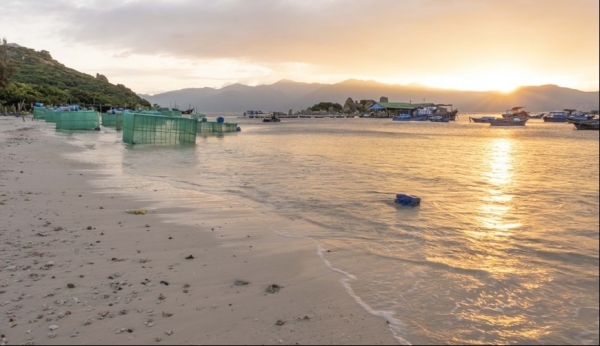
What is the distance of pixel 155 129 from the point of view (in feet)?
92.3

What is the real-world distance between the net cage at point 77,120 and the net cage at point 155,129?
16.6 metres

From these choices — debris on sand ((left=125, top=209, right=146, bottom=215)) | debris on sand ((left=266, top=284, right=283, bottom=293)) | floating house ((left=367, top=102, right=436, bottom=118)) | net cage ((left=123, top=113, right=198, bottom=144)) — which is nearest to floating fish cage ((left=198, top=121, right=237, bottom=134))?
net cage ((left=123, top=113, right=198, bottom=144))

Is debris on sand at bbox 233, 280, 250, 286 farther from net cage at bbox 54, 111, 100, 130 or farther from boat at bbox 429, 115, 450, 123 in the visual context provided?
boat at bbox 429, 115, 450, 123

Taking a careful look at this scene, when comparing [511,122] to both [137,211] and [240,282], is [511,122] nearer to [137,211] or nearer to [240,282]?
[137,211]

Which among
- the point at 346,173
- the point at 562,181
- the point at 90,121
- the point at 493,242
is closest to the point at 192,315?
the point at 493,242

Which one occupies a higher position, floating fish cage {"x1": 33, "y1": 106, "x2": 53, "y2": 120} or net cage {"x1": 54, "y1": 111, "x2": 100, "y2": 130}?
floating fish cage {"x1": 33, "y1": 106, "x2": 53, "y2": 120}

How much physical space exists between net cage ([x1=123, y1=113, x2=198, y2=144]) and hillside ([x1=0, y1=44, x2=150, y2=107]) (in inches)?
1632

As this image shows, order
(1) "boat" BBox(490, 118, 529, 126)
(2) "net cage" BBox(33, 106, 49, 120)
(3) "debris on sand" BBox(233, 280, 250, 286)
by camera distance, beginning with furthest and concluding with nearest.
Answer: (1) "boat" BBox(490, 118, 529, 126)
(2) "net cage" BBox(33, 106, 49, 120)
(3) "debris on sand" BBox(233, 280, 250, 286)

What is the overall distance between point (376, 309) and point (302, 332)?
3.24ft

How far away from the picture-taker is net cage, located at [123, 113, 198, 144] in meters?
27.2

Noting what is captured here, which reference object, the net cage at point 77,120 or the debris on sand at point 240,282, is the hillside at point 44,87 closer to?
the net cage at point 77,120

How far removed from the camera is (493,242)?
22.6 feet

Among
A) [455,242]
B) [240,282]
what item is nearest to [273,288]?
[240,282]

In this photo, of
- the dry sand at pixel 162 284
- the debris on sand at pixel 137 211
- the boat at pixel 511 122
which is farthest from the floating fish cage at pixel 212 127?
the boat at pixel 511 122
